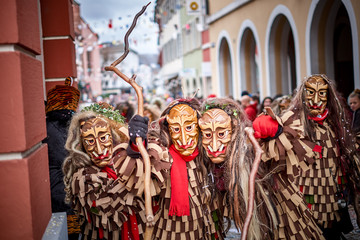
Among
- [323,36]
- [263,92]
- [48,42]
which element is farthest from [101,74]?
[48,42]

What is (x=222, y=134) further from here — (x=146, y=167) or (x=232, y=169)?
(x=146, y=167)

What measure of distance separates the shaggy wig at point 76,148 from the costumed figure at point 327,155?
188 cm

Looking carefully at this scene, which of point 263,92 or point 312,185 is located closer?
point 312,185

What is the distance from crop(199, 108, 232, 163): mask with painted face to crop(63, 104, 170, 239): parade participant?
36cm

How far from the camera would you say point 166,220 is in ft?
10.5

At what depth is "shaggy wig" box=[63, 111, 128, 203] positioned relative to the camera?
3574mm

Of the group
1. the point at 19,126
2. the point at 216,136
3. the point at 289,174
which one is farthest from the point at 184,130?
the point at 19,126

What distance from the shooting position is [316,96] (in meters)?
4.41

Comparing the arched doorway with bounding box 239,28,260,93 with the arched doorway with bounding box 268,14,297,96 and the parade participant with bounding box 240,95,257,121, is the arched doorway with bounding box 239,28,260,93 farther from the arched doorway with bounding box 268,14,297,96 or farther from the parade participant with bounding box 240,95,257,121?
the parade participant with bounding box 240,95,257,121

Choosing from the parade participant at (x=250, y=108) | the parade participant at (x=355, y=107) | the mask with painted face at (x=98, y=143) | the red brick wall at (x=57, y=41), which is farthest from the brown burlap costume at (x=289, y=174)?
the parade participant at (x=250, y=108)

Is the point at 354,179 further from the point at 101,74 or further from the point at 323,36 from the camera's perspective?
the point at 101,74

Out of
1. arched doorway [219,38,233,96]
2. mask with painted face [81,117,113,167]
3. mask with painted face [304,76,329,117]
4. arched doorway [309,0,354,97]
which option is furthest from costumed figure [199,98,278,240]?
arched doorway [219,38,233,96]

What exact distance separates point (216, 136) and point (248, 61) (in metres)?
12.3

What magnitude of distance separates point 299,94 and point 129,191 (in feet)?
7.31
